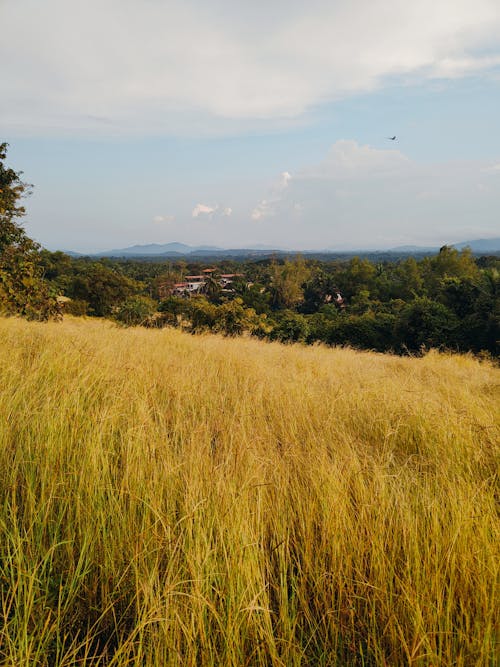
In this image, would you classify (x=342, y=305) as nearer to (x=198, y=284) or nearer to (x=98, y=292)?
(x=98, y=292)

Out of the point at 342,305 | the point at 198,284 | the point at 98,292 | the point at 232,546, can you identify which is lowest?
the point at 342,305

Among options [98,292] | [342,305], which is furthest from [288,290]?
[98,292]

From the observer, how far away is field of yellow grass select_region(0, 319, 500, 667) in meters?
0.98

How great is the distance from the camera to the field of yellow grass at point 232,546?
98 centimetres

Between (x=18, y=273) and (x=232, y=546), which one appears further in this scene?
(x=18, y=273)

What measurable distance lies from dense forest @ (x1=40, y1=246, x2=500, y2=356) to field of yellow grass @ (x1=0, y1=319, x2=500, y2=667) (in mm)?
8322

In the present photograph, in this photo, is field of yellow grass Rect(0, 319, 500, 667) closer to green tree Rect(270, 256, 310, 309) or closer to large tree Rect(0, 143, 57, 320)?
large tree Rect(0, 143, 57, 320)

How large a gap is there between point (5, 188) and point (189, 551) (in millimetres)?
14460

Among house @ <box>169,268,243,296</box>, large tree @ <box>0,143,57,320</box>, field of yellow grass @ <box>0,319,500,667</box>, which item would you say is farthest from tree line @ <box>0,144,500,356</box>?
field of yellow grass @ <box>0,319,500,667</box>

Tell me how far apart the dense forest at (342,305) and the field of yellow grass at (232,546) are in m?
→ 8.32

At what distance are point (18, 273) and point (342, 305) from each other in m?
52.0

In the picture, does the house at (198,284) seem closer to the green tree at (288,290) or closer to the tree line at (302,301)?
the tree line at (302,301)

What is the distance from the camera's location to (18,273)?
9891 mm

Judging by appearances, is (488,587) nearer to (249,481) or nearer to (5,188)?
(249,481)
